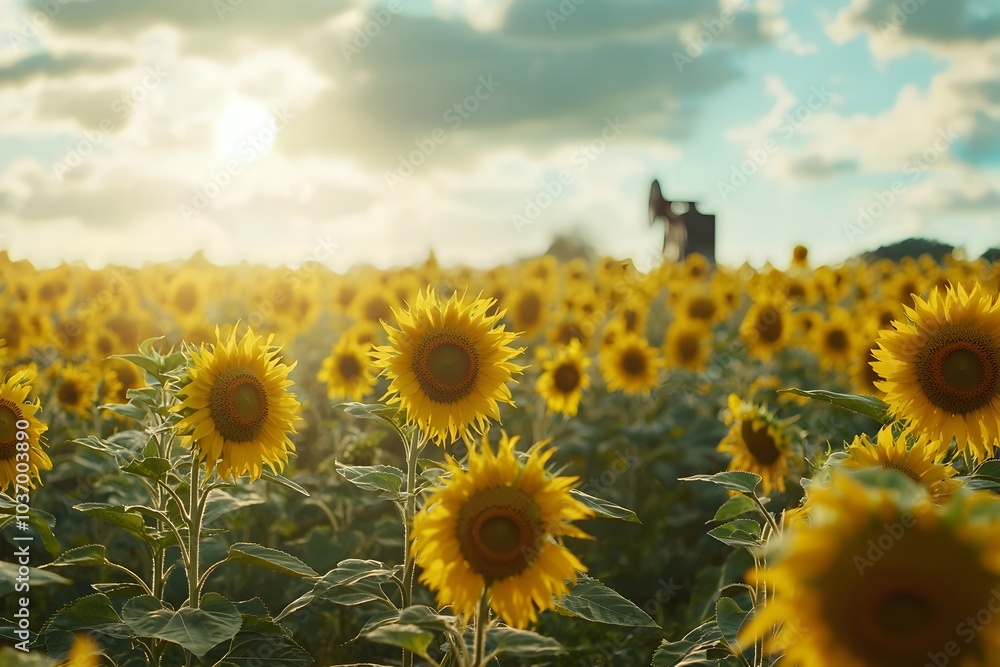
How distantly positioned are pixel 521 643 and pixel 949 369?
2.28 metres

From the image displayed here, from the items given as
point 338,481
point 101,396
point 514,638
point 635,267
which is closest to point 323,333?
point 635,267

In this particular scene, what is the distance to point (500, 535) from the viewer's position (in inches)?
→ 95.9

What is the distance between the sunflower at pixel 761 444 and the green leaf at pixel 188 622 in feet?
11.3

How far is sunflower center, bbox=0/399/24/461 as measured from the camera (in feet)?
11.4

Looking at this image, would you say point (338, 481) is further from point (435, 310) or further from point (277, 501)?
point (435, 310)

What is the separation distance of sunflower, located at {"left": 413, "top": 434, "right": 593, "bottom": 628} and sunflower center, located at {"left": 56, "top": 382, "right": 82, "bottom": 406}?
20.4 ft

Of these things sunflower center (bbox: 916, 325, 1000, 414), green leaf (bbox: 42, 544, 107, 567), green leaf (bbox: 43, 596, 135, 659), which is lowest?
green leaf (bbox: 43, 596, 135, 659)

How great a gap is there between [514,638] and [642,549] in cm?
447

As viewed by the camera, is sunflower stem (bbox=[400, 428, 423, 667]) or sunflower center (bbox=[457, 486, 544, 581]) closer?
sunflower center (bbox=[457, 486, 544, 581])

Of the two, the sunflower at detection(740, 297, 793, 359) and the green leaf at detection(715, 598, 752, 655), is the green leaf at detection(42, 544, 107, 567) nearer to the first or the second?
the green leaf at detection(715, 598, 752, 655)

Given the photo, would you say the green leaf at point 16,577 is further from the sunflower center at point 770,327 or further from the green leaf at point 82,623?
the sunflower center at point 770,327

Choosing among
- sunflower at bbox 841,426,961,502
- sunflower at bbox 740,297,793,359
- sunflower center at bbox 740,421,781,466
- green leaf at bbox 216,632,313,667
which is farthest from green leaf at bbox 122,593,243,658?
sunflower at bbox 740,297,793,359

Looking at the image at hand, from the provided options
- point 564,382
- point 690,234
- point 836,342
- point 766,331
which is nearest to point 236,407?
point 564,382

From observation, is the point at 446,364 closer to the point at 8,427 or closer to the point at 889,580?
the point at 8,427
